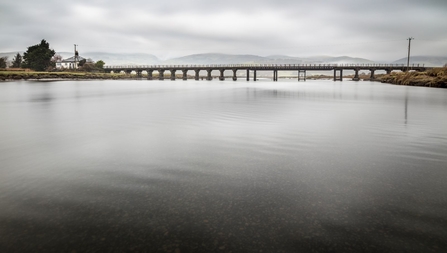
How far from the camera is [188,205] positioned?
4.81 m

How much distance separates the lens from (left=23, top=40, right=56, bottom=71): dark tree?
12638 cm

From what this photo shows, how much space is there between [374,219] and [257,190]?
76.8 inches

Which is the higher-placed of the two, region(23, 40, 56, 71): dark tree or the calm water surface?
region(23, 40, 56, 71): dark tree

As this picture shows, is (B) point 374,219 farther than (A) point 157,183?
No

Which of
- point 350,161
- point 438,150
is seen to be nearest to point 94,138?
point 350,161

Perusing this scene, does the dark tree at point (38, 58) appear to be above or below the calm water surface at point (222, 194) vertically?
above

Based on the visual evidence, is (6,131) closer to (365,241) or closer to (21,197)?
(21,197)

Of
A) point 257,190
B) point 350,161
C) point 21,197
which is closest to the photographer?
point 21,197

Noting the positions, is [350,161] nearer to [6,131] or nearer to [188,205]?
[188,205]

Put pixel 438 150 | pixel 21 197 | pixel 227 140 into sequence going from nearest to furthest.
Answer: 1. pixel 21 197
2. pixel 438 150
3. pixel 227 140

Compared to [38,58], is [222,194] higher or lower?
lower

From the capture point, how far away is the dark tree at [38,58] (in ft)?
415

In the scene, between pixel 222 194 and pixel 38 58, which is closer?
pixel 222 194

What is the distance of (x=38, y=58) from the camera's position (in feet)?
415
